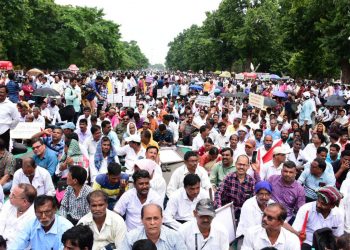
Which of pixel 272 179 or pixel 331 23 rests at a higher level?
pixel 331 23

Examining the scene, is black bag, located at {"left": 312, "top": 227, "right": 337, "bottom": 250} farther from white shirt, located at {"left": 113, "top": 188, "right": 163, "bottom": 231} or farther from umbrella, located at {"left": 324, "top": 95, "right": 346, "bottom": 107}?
umbrella, located at {"left": 324, "top": 95, "right": 346, "bottom": 107}

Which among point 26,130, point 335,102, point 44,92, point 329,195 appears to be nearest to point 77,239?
point 329,195

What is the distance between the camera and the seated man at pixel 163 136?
12.3 meters

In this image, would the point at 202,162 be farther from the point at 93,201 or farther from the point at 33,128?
the point at 33,128

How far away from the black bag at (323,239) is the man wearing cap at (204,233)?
104cm

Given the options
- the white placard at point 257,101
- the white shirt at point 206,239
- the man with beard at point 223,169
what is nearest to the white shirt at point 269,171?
the man with beard at point 223,169

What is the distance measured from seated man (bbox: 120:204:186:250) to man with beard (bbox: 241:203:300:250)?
2.52ft

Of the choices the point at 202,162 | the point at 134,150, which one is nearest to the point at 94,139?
the point at 134,150

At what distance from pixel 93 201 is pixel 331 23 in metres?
29.3

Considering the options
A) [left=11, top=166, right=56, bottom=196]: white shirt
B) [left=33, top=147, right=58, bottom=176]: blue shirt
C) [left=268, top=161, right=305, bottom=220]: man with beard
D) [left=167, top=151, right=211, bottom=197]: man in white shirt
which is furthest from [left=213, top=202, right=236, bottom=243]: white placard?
[left=33, top=147, right=58, bottom=176]: blue shirt

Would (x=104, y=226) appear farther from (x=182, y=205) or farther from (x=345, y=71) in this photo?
(x=345, y=71)

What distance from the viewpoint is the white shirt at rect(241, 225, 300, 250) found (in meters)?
4.25

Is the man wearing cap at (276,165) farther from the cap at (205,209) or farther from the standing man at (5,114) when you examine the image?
the standing man at (5,114)

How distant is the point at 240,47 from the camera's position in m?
51.5
